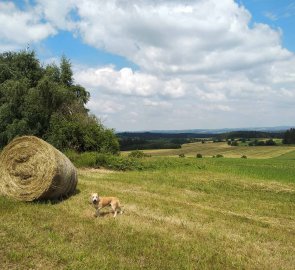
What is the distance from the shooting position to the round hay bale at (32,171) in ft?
44.7

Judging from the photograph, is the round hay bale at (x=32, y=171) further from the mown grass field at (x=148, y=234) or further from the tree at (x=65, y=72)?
the tree at (x=65, y=72)

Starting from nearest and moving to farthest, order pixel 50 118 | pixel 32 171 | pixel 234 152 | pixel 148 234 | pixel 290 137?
pixel 148 234, pixel 32 171, pixel 50 118, pixel 234 152, pixel 290 137

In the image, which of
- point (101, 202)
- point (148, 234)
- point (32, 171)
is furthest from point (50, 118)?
point (148, 234)

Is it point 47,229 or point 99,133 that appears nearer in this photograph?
point 47,229

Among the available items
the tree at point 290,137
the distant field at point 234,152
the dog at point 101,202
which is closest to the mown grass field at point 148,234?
the dog at point 101,202

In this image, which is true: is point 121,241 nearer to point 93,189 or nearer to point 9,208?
point 9,208

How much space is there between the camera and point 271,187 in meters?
23.2

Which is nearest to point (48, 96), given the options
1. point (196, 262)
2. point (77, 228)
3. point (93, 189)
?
point (93, 189)

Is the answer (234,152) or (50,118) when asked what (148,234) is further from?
(234,152)

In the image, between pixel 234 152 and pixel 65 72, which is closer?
pixel 65 72

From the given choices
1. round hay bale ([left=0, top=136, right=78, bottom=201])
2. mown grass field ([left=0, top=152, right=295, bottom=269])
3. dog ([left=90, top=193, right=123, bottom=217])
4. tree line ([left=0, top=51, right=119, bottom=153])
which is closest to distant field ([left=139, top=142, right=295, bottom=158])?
tree line ([left=0, top=51, right=119, bottom=153])

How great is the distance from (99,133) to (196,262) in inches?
1103

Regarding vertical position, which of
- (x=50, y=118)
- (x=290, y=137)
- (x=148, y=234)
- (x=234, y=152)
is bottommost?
(x=234, y=152)

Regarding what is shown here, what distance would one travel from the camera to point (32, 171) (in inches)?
550
